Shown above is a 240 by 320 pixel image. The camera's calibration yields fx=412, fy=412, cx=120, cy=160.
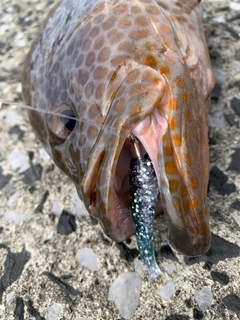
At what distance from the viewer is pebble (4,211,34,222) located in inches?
97.3

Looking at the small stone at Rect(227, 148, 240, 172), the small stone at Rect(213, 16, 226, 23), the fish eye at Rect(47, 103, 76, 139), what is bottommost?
the small stone at Rect(227, 148, 240, 172)

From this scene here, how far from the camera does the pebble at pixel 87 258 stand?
215 cm

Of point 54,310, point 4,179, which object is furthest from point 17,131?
point 54,310

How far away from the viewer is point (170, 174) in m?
1.57

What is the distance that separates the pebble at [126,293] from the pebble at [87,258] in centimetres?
16

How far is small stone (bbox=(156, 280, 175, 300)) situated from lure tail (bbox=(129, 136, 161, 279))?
24cm

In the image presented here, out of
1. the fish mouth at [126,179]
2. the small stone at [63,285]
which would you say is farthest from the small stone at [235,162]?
the small stone at [63,285]

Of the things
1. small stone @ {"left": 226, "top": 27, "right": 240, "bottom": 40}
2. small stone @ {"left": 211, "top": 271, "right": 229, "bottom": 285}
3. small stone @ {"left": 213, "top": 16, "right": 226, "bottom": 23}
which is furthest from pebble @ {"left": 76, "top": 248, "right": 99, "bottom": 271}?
small stone @ {"left": 213, "top": 16, "right": 226, "bottom": 23}

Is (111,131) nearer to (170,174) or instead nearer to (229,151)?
(170,174)

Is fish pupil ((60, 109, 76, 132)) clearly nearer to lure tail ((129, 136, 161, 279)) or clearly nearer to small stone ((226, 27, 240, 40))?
lure tail ((129, 136, 161, 279))

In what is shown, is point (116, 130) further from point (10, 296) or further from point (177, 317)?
point (10, 296)

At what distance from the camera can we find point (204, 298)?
188cm

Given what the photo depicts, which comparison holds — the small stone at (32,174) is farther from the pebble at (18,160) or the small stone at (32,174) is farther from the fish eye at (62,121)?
the fish eye at (62,121)

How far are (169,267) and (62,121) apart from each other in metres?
0.88
